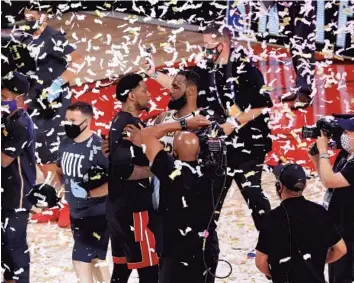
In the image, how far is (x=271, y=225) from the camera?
430 centimetres

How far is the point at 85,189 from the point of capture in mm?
5254

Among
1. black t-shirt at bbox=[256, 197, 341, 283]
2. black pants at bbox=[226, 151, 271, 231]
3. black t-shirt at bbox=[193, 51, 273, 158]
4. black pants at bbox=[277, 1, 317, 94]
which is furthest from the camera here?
black pants at bbox=[277, 1, 317, 94]

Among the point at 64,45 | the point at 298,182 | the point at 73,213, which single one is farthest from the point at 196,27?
the point at 298,182

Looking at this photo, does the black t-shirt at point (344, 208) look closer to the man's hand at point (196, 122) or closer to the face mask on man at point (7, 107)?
the man's hand at point (196, 122)

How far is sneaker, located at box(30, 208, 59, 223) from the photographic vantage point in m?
6.77

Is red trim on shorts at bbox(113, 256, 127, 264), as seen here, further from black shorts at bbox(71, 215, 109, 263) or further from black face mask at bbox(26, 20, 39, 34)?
black face mask at bbox(26, 20, 39, 34)

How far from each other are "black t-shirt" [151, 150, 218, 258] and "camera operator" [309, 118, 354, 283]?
70 cm

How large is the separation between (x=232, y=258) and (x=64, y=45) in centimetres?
230

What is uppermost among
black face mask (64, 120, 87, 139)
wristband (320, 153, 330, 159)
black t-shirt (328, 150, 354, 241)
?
black face mask (64, 120, 87, 139)

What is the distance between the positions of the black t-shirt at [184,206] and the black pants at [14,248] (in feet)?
3.59

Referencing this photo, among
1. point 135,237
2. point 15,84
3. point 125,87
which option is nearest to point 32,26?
point 15,84

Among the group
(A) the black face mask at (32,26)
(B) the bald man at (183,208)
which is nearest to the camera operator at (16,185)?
(B) the bald man at (183,208)

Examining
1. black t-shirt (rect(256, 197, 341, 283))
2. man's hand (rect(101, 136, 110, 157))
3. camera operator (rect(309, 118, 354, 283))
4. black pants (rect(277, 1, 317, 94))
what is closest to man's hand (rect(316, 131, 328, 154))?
camera operator (rect(309, 118, 354, 283))

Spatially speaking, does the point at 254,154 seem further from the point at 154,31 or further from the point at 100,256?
the point at 154,31
